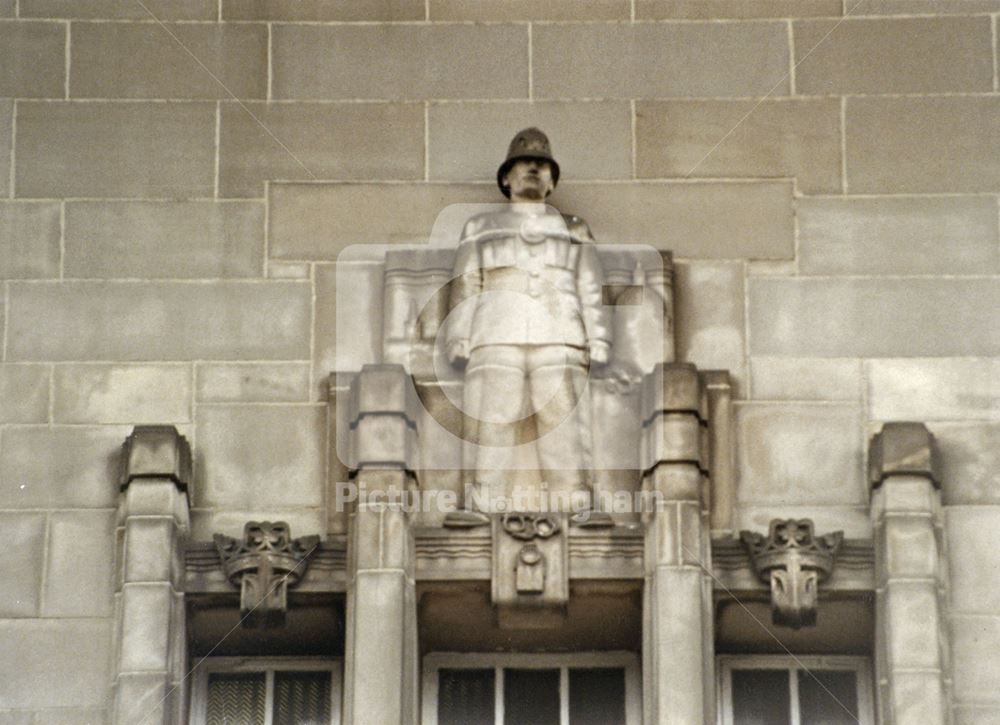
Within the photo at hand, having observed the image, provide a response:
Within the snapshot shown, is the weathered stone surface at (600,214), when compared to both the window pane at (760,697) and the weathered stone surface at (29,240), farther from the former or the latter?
the window pane at (760,697)

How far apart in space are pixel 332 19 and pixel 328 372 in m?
2.37

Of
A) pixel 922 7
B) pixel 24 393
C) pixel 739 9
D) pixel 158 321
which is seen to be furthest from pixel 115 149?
pixel 922 7

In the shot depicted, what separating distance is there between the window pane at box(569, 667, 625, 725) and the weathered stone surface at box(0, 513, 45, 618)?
316 cm

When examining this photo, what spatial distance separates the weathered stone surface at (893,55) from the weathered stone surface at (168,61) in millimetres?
3415

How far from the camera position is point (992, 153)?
17578 mm

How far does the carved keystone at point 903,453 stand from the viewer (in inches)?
642

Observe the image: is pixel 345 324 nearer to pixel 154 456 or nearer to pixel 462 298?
pixel 462 298

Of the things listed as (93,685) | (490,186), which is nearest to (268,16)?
(490,186)

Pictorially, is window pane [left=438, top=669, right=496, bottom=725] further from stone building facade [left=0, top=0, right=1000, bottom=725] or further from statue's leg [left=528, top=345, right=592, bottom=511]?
statue's leg [left=528, top=345, right=592, bottom=511]

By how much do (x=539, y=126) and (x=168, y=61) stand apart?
2362mm

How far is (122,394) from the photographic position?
17.1 meters

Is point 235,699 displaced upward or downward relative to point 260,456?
downward

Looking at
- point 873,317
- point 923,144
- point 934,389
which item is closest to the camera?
point 934,389

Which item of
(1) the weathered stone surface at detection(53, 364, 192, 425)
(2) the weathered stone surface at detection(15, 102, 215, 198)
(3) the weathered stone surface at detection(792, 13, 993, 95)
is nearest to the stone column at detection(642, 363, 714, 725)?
(3) the weathered stone surface at detection(792, 13, 993, 95)
